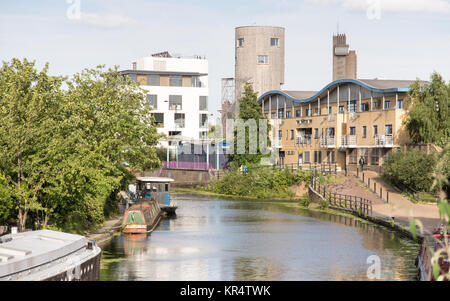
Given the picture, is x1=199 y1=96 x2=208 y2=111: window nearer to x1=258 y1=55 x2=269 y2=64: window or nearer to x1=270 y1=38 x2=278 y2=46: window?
x1=258 y1=55 x2=269 y2=64: window

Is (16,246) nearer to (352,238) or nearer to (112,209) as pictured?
(352,238)

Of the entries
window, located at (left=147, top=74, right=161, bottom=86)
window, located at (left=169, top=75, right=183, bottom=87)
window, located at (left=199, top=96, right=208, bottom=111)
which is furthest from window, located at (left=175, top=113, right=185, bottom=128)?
window, located at (left=147, top=74, right=161, bottom=86)

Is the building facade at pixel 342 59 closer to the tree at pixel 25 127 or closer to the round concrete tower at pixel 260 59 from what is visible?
the round concrete tower at pixel 260 59

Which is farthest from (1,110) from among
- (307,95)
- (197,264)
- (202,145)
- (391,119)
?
(202,145)

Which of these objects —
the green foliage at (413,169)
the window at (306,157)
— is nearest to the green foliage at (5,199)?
the green foliage at (413,169)

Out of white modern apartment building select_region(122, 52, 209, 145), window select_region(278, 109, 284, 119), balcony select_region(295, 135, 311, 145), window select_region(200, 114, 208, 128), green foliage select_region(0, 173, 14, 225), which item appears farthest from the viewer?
window select_region(200, 114, 208, 128)

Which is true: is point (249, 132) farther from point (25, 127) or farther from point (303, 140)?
point (25, 127)

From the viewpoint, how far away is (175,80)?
378 feet

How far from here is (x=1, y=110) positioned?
2966cm

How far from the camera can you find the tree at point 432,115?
62.0 meters

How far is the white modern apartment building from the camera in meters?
113

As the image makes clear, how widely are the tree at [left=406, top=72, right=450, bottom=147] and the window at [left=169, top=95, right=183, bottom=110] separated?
5622cm

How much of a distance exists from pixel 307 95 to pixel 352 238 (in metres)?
52.7

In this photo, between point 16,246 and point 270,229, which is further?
point 270,229
